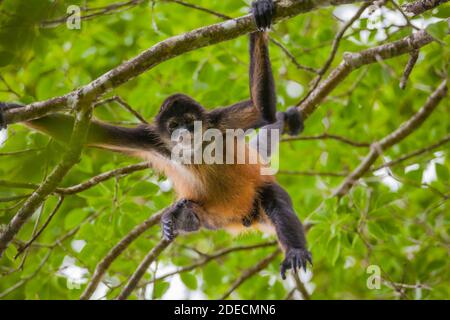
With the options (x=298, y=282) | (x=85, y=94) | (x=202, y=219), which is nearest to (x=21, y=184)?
(x=85, y=94)

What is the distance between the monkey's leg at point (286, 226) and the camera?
591 cm

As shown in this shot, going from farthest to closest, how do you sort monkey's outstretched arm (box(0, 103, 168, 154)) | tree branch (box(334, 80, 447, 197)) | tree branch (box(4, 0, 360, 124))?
1. tree branch (box(334, 80, 447, 197))
2. monkey's outstretched arm (box(0, 103, 168, 154))
3. tree branch (box(4, 0, 360, 124))

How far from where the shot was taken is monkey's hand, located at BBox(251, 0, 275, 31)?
4.61m

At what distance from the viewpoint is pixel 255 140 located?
773cm

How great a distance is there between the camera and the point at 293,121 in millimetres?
6625

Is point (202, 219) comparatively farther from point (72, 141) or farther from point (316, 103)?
point (72, 141)

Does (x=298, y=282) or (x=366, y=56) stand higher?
(x=366, y=56)

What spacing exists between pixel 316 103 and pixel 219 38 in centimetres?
242

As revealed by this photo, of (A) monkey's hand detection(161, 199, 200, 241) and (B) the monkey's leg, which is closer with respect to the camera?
(B) the monkey's leg

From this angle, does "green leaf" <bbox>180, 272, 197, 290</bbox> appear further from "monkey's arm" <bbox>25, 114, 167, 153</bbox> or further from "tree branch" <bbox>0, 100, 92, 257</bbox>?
"tree branch" <bbox>0, 100, 92, 257</bbox>

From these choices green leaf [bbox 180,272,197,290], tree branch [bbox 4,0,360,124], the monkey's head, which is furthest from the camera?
green leaf [bbox 180,272,197,290]

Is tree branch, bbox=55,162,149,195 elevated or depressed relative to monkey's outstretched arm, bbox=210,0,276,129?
depressed

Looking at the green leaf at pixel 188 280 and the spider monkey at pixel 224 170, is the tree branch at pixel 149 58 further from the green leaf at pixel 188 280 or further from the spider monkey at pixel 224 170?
the green leaf at pixel 188 280

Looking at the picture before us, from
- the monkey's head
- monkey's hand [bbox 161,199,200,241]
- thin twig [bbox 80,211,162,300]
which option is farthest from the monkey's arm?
thin twig [bbox 80,211,162,300]
